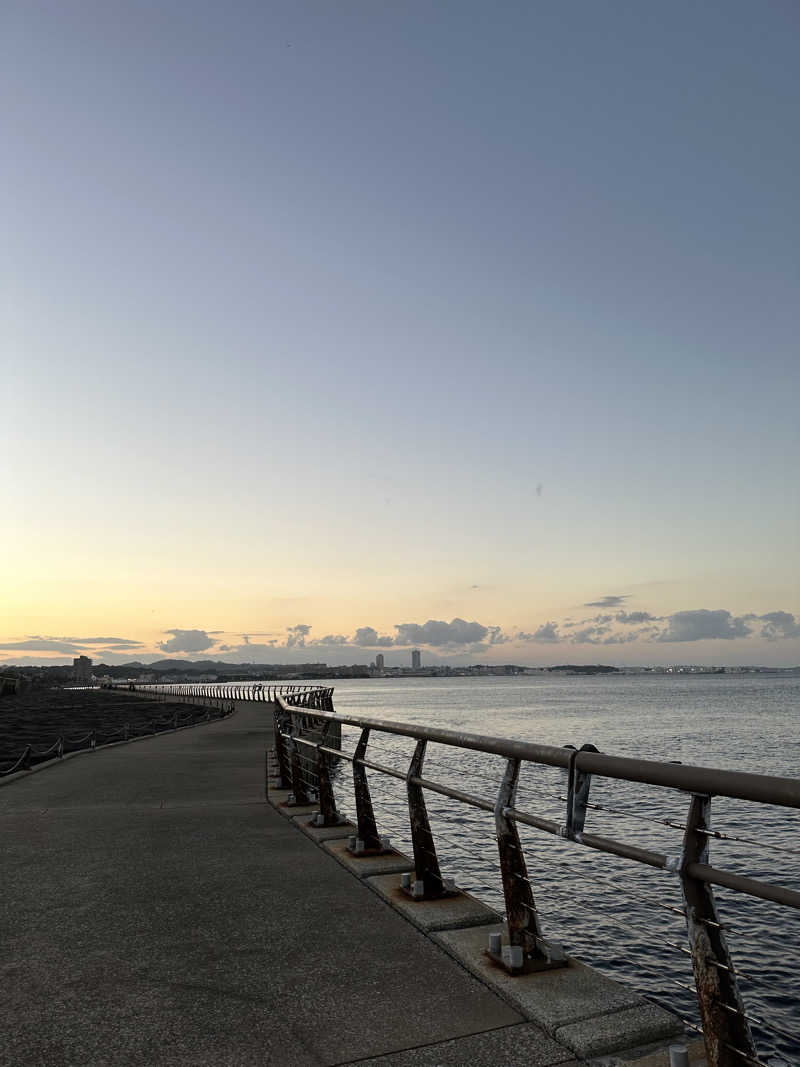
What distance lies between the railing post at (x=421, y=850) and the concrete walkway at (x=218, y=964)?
277 mm

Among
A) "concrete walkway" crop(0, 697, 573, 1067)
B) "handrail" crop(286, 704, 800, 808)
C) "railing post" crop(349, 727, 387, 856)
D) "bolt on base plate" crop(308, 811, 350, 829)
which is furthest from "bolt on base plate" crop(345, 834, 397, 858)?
"handrail" crop(286, 704, 800, 808)

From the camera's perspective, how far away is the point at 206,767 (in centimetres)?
1488

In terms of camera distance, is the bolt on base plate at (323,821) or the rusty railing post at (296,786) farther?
the rusty railing post at (296,786)

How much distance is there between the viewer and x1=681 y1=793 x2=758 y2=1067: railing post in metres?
2.81

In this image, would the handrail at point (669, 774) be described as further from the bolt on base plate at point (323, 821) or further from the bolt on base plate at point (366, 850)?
the bolt on base plate at point (323, 821)

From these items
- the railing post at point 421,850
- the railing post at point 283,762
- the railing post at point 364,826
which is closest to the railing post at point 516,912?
the railing post at point 421,850

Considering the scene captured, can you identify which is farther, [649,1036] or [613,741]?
[613,741]

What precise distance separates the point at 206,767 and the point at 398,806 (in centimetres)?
917

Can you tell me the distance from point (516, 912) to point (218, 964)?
161 centimetres

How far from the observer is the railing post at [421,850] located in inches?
215

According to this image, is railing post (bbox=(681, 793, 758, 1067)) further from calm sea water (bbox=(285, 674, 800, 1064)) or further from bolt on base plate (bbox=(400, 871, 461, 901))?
bolt on base plate (bbox=(400, 871, 461, 901))

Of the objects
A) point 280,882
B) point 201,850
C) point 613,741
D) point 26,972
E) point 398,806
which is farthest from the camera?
point 613,741

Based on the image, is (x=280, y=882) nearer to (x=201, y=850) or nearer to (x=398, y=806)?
(x=201, y=850)

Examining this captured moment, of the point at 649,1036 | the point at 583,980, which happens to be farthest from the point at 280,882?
the point at 649,1036
